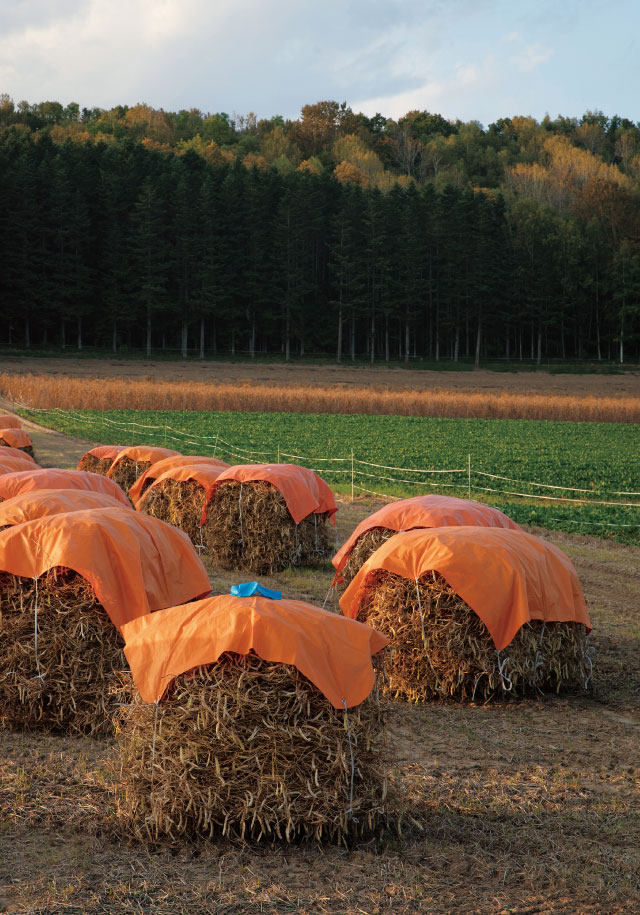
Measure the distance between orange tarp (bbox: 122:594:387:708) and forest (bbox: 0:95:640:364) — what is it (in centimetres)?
7158

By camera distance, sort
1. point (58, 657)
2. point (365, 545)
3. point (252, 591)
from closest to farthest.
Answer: point (252, 591) → point (58, 657) → point (365, 545)

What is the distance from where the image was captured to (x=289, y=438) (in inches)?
1222

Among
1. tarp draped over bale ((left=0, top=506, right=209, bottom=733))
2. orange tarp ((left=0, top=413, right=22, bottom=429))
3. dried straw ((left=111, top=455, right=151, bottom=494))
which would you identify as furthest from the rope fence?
tarp draped over bale ((left=0, top=506, right=209, bottom=733))

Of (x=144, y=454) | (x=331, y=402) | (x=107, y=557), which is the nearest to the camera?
(x=107, y=557)

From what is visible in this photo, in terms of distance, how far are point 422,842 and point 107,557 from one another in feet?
11.5

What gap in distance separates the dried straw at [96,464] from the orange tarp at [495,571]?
468 inches

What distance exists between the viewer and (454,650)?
7.90m

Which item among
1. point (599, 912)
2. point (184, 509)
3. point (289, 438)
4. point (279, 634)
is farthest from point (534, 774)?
point (289, 438)

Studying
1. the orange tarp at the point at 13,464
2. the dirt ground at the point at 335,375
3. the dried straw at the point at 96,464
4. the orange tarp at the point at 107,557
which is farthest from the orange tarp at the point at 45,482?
the dirt ground at the point at 335,375

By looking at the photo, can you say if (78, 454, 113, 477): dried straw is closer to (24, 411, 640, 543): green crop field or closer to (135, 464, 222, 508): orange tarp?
(135, 464, 222, 508): orange tarp

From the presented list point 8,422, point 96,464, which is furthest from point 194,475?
point 8,422

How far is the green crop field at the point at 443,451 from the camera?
19047 mm

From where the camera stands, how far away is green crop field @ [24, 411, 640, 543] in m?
19.0

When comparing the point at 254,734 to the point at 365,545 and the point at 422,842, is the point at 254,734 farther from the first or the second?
the point at 365,545
